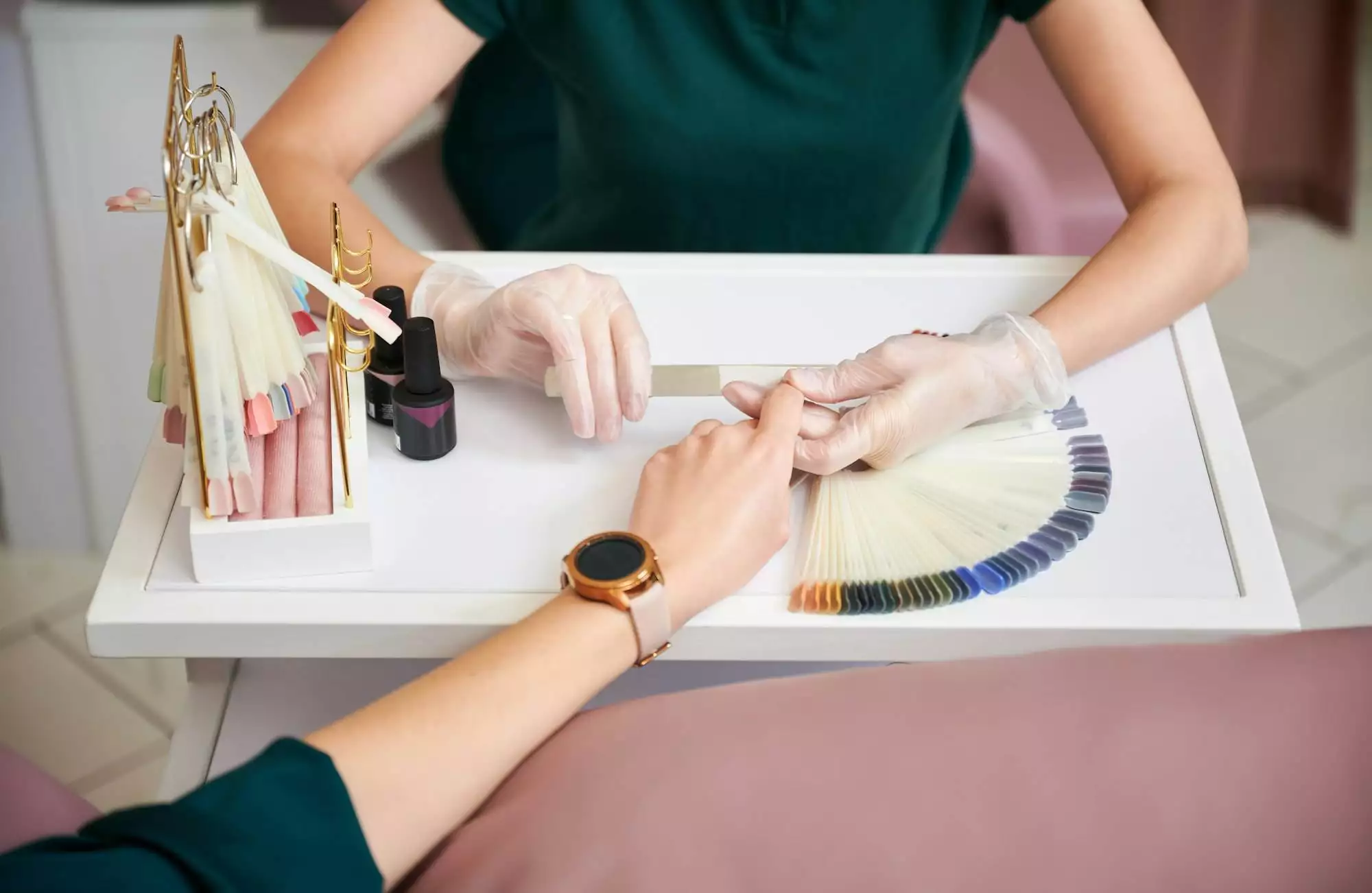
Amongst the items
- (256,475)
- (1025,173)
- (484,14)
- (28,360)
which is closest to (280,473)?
(256,475)

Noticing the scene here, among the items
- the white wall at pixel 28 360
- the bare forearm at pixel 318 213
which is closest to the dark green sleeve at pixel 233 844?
the bare forearm at pixel 318 213

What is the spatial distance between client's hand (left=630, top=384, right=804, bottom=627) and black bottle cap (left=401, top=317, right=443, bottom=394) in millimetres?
167

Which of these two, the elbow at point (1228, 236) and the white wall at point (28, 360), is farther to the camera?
the white wall at point (28, 360)

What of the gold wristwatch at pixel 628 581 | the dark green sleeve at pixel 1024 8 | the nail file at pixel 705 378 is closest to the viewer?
the gold wristwatch at pixel 628 581

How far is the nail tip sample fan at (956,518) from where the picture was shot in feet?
2.77

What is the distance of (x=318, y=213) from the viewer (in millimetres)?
1166

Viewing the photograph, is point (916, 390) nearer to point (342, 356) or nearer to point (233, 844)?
point (342, 356)

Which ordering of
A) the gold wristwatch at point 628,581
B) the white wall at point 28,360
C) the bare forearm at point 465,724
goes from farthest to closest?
the white wall at point 28,360, the gold wristwatch at point 628,581, the bare forearm at point 465,724

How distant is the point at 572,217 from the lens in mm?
1532

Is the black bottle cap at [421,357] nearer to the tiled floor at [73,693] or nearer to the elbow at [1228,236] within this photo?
the elbow at [1228,236]

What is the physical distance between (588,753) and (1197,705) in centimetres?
31

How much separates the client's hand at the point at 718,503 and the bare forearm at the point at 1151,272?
11.0 inches

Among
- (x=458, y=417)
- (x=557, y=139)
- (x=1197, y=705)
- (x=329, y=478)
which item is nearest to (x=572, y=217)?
(x=557, y=139)

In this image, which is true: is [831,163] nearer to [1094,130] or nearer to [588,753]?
[1094,130]
